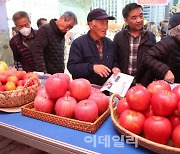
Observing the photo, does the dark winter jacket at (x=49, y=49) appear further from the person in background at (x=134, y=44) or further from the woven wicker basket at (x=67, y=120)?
the woven wicker basket at (x=67, y=120)

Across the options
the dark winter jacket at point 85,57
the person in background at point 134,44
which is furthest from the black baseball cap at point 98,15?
A: the person in background at point 134,44

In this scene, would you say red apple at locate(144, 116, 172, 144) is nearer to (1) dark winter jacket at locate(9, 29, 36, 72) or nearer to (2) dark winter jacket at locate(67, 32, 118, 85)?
(2) dark winter jacket at locate(67, 32, 118, 85)

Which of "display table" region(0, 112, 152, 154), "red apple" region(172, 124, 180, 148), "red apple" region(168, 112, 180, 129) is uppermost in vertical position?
"red apple" region(168, 112, 180, 129)

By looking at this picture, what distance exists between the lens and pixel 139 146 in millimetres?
863

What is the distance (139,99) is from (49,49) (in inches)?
74.9

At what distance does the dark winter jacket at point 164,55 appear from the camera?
1.84 meters

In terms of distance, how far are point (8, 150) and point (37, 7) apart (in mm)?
4404

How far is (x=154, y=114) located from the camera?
2.93 feet

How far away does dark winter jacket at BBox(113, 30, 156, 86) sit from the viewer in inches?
83.7

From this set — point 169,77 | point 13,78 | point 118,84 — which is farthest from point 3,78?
point 169,77

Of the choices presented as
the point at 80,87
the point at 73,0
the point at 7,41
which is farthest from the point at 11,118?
the point at 73,0

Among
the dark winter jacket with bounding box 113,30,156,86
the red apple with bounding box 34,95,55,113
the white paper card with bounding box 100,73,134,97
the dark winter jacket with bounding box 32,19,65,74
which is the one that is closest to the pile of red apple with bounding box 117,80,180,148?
the red apple with bounding box 34,95,55,113

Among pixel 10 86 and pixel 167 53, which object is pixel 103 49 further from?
pixel 10 86

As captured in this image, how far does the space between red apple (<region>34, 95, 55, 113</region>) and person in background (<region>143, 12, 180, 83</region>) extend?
1.05 m
